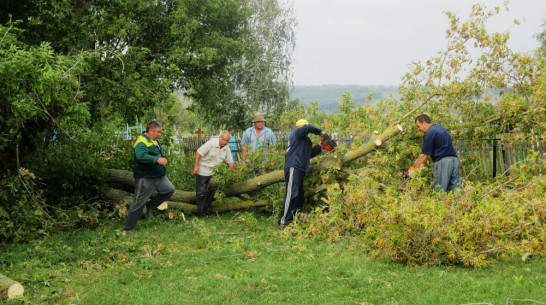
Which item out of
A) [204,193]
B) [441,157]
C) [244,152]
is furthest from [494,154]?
[204,193]

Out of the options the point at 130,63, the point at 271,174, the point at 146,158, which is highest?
the point at 130,63

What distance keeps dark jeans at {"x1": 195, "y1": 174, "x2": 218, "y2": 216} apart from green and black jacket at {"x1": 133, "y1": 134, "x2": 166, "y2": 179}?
1174 millimetres

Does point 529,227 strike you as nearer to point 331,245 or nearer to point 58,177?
point 331,245

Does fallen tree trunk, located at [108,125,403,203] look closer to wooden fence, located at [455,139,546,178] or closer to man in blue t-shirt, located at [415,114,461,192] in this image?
man in blue t-shirt, located at [415,114,461,192]

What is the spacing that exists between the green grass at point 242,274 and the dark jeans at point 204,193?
5.75ft

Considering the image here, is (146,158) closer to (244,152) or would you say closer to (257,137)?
(244,152)

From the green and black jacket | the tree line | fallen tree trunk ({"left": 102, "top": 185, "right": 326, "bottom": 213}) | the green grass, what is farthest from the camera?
fallen tree trunk ({"left": 102, "top": 185, "right": 326, "bottom": 213})

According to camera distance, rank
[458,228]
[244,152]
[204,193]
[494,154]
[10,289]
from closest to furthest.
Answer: [10,289] → [458,228] → [494,154] → [204,193] → [244,152]

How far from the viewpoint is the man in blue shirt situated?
9.98m

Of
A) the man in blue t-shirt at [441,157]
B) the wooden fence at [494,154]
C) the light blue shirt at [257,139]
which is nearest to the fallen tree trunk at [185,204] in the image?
the light blue shirt at [257,139]

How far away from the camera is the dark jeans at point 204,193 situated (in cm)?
946

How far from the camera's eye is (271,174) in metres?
9.13

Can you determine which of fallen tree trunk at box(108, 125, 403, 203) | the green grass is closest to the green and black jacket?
the green grass

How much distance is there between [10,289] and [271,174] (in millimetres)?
A: 4827
